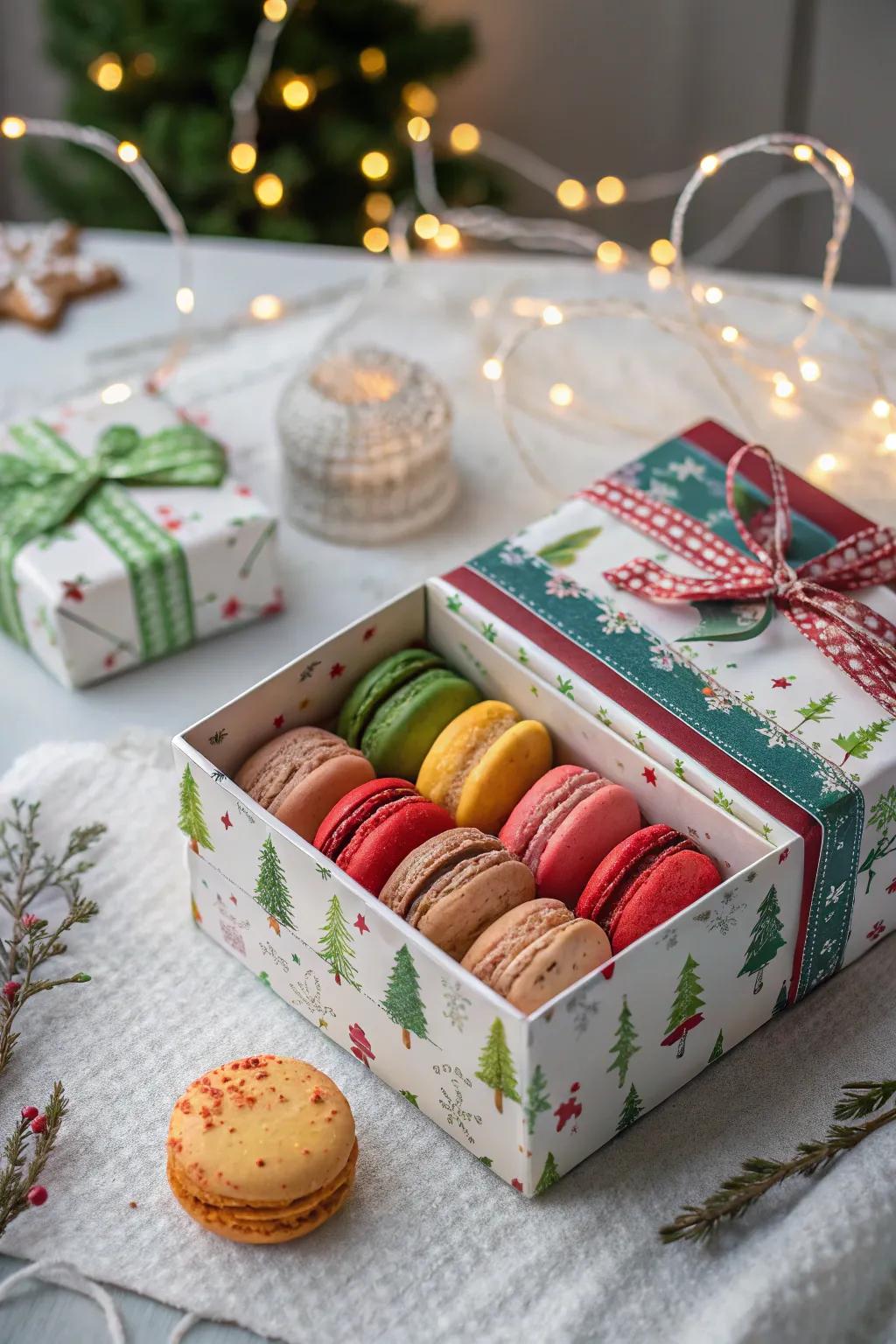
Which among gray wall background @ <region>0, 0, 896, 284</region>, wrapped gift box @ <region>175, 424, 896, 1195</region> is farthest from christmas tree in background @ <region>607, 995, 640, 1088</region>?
gray wall background @ <region>0, 0, 896, 284</region>

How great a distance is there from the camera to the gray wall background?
2.72 meters

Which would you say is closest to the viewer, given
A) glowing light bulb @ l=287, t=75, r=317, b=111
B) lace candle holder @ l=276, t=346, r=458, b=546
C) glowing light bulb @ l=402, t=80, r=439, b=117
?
lace candle holder @ l=276, t=346, r=458, b=546

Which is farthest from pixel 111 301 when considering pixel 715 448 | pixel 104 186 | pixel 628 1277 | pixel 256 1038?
pixel 628 1277

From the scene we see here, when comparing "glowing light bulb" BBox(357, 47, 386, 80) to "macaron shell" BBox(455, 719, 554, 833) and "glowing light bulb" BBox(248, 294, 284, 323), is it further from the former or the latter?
"macaron shell" BBox(455, 719, 554, 833)

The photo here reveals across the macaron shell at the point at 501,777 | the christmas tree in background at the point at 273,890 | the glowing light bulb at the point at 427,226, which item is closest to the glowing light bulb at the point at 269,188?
the glowing light bulb at the point at 427,226

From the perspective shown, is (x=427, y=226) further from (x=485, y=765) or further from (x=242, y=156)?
(x=485, y=765)

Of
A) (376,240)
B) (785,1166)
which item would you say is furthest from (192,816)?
(376,240)

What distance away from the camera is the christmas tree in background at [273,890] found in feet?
4.01

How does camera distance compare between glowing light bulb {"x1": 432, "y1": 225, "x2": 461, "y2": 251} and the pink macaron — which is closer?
the pink macaron

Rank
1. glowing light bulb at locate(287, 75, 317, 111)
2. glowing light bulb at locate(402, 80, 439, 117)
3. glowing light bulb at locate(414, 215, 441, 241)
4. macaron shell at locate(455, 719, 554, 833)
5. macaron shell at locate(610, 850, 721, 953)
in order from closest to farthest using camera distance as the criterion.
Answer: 1. macaron shell at locate(610, 850, 721, 953)
2. macaron shell at locate(455, 719, 554, 833)
3. glowing light bulb at locate(414, 215, 441, 241)
4. glowing light bulb at locate(287, 75, 317, 111)
5. glowing light bulb at locate(402, 80, 439, 117)

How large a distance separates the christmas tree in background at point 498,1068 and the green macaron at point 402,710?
33 centimetres

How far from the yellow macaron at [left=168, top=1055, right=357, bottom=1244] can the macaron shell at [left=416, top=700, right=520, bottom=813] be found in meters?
0.28

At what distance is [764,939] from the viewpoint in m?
1.23

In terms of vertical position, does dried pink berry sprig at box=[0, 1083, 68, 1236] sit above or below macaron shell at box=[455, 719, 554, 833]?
below
